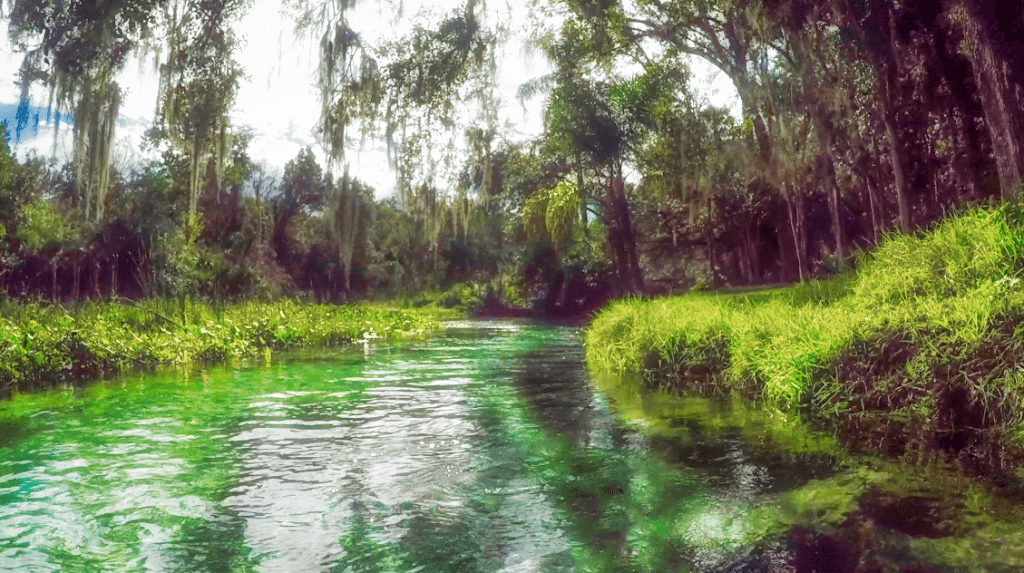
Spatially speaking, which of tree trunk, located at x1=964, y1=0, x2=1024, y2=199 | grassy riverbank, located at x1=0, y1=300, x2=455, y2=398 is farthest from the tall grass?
grassy riverbank, located at x1=0, y1=300, x2=455, y2=398

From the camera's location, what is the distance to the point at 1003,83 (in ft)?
32.5

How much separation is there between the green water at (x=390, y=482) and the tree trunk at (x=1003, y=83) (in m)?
4.51

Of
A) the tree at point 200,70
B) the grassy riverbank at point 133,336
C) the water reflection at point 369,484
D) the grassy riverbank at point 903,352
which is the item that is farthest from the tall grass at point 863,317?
the grassy riverbank at point 133,336

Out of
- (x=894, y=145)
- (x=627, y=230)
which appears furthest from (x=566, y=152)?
(x=894, y=145)

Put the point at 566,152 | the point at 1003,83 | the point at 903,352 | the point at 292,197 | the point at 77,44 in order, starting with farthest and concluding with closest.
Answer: the point at 292,197, the point at 566,152, the point at 1003,83, the point at 903,352, the point at 77,44

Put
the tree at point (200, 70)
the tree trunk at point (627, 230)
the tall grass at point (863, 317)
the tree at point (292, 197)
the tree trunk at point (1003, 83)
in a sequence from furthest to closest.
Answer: the tree at point (292, 197) < the tree trunk at point (627, 230) < the tree trunk at point (1003, 83) < the tall grass at point (863, 317) < the tree at point (200, 70)

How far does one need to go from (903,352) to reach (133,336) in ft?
39.8

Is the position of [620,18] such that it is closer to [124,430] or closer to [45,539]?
[124,430]

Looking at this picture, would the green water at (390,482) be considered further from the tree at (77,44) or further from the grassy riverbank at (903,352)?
the tree at (77,44)

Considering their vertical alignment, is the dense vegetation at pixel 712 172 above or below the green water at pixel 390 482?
above

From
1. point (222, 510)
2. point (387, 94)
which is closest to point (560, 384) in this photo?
point (387, 94)

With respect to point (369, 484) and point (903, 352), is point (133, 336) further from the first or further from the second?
point (903, 352)

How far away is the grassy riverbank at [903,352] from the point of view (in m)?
6.11

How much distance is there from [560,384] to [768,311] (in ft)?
9.65
